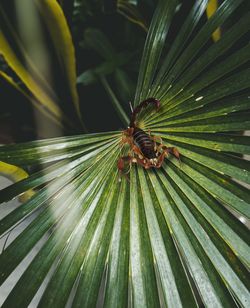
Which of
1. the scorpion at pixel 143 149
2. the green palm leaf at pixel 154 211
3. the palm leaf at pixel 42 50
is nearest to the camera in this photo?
the green palm leaf at pixel 154 211

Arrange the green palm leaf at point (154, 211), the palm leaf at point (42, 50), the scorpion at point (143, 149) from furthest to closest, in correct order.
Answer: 1. the palm leaf at point (42, 50)
2. the scorpion at point (143, 149)
3. the green palm leaf at point (154, 211)

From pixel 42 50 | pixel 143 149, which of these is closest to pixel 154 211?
pixel 143 149

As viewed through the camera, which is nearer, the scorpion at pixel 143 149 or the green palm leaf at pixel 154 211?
the green palm leaf at pixel 154 211

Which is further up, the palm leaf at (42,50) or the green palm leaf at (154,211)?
the palm leaf at (42,50)

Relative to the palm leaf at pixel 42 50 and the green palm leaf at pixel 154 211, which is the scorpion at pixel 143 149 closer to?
the green palm leaf at pixel 154 211

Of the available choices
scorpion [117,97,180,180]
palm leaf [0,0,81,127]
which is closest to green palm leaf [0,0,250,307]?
scorpion [117,97,180,180]

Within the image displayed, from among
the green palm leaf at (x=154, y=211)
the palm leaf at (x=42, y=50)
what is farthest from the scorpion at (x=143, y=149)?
the palm leaf at (x=42, y=50)

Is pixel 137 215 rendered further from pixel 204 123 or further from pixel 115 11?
pixel 115 11
